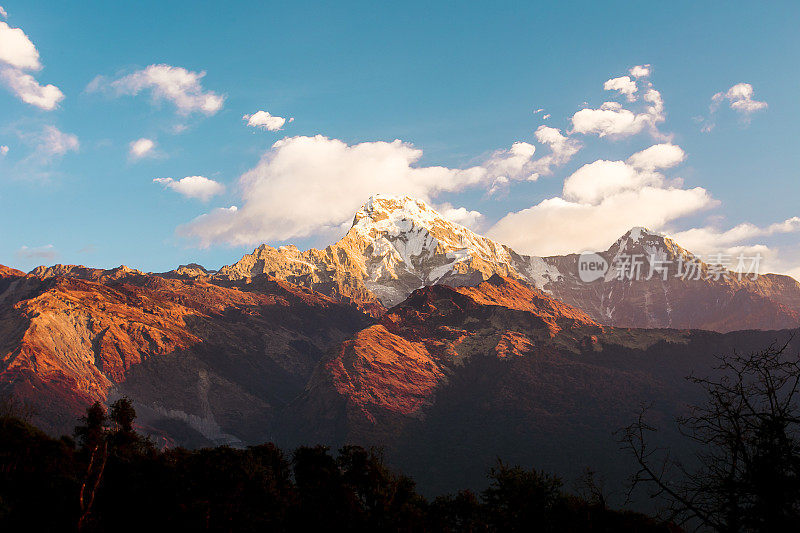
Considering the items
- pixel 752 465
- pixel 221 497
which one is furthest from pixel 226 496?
pixel 752 465

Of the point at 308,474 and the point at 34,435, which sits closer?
the point at 34,435

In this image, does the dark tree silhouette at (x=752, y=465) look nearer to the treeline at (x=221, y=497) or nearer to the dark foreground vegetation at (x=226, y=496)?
the dark foreground vegetation at (x=226, y=496)

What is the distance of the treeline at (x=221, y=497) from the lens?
6894 cm

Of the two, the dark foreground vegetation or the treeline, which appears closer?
the dark foreground vegetation

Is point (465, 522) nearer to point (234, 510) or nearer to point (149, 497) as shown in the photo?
point (234, 510)

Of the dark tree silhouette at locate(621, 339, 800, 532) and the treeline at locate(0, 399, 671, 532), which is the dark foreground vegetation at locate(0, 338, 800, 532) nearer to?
the treeline at locate(0, 399, 671, 532)

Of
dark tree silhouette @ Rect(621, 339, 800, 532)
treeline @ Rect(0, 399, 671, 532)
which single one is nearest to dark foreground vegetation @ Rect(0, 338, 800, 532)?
treeline @ Rect(0, 399, 671, 532)

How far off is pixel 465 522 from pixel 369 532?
21575 mm

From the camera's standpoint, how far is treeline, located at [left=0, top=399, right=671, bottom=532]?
226 feet

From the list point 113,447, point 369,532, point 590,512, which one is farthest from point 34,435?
point 590,512

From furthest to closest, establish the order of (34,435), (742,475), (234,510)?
(34,435) → (234,510) → (742,475)

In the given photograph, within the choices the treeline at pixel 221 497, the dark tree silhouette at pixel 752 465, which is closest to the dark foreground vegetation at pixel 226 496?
the treeline at pixel 221 497

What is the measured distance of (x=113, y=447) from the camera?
100875 mm

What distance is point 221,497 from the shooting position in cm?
7362
